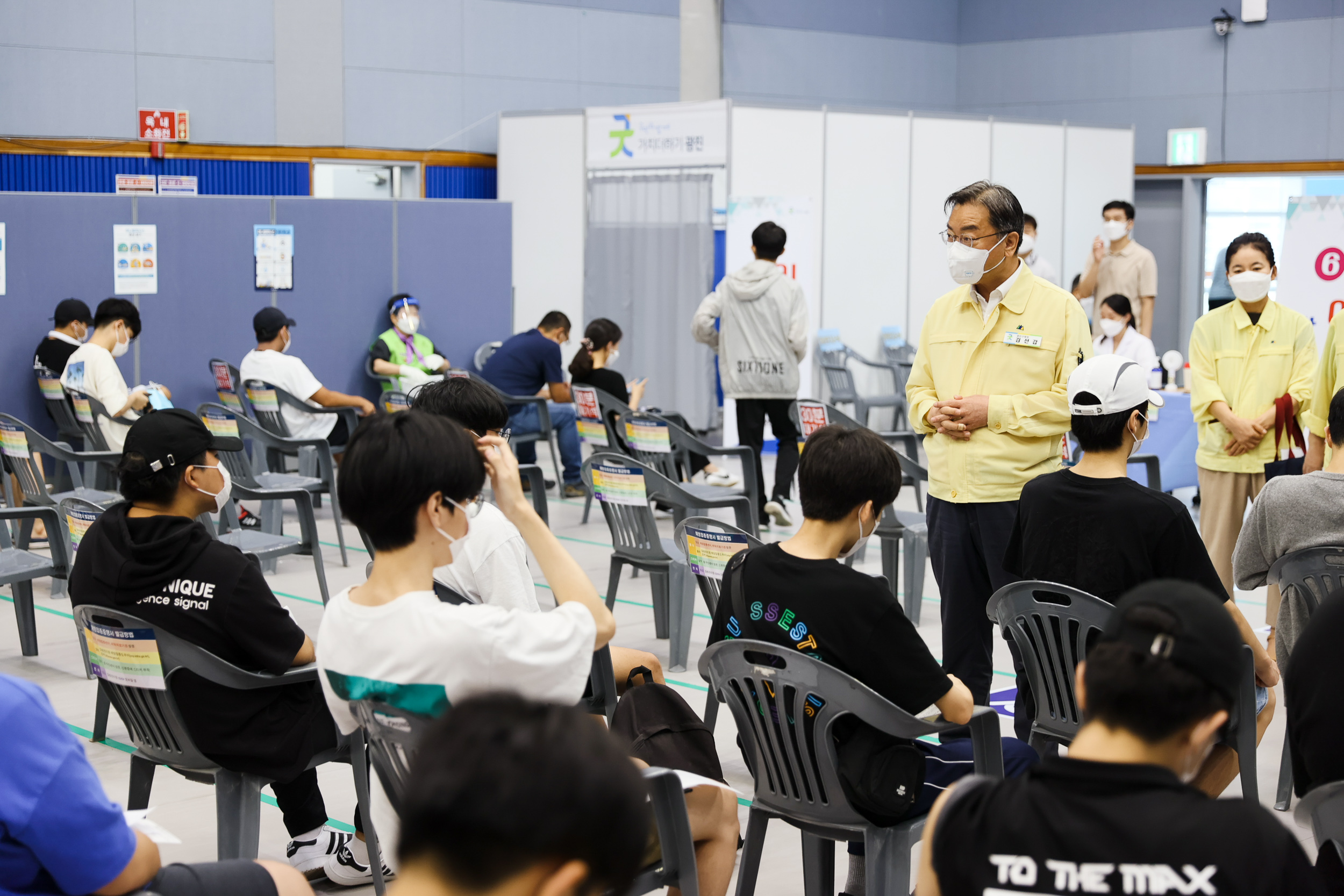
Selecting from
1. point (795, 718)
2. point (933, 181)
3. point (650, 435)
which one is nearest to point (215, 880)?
point (795, 718)

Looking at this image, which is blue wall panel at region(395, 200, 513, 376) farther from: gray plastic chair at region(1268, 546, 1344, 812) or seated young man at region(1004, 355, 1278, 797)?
gray plastic chair at region(1268, 546, 1344, 812)

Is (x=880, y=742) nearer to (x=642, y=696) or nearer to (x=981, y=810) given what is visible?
(x=642, y=696)

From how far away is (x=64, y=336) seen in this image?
7.48 metres

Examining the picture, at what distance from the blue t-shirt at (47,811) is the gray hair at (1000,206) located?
260 centimetres

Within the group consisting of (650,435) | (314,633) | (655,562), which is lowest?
(314,633)

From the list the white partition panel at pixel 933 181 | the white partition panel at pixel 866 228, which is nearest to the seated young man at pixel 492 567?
the white partition panel at pixel 866 228

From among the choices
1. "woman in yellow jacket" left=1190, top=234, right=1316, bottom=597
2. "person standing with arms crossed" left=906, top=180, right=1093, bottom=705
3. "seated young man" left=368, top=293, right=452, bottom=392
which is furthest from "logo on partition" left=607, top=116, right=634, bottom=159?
"person standing with arms crossed" left=906, top=180, right=1093, bottom=705

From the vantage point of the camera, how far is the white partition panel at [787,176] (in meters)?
10.3

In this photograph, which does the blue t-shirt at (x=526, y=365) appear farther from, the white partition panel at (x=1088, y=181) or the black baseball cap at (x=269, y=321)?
the white partition panel at (x=1088, y=181)

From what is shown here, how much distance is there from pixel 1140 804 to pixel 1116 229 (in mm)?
9502

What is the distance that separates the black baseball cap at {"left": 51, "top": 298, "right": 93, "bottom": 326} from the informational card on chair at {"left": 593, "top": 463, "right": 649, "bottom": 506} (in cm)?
388

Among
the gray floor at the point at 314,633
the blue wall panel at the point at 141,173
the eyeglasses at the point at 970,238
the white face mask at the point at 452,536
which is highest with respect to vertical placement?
the blue wall panel at the point at 141,173

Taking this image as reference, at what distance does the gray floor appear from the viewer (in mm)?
3365

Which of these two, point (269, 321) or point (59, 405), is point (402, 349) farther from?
point (59, 405)
